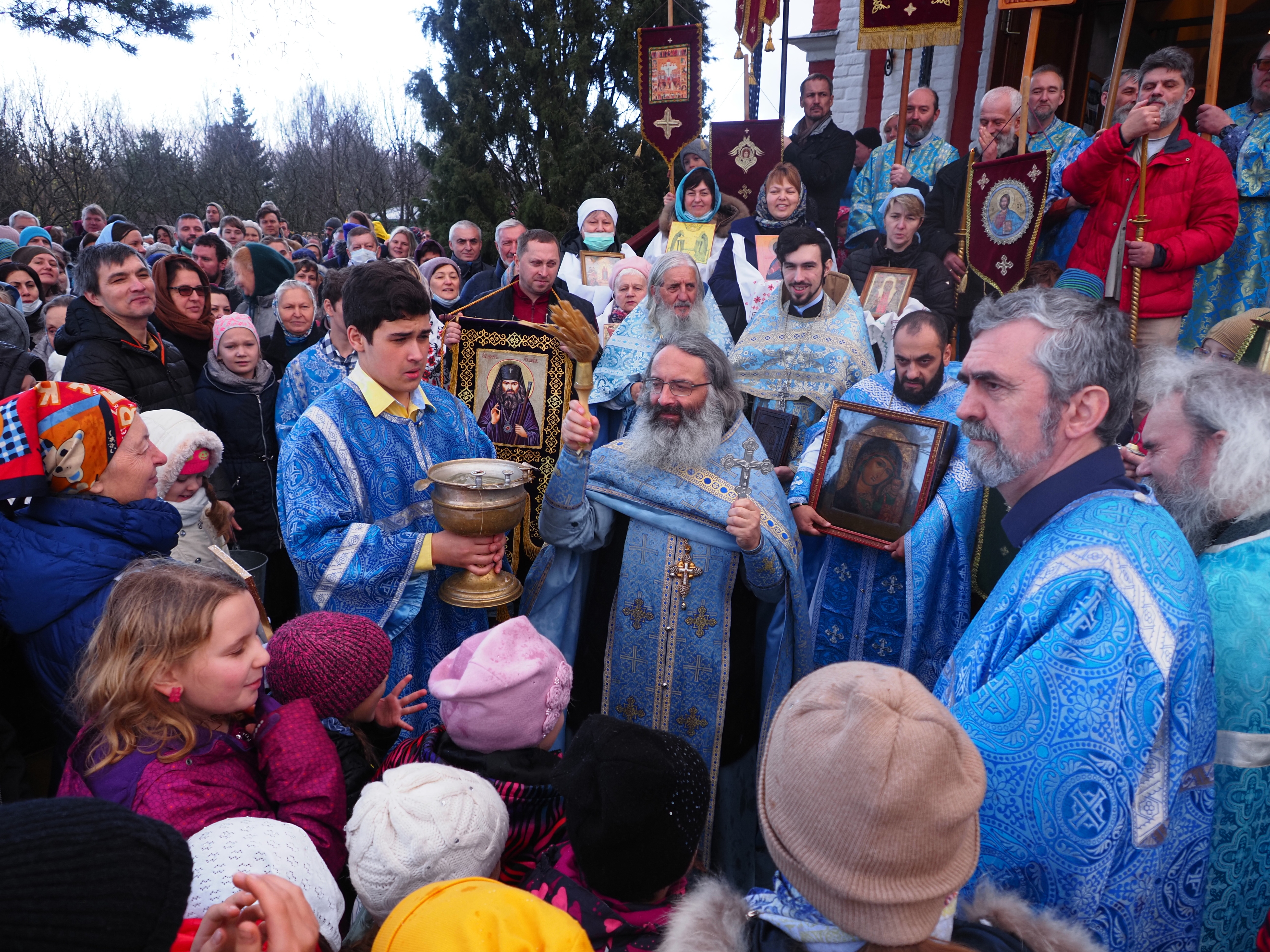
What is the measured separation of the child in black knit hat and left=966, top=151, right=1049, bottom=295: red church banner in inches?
214

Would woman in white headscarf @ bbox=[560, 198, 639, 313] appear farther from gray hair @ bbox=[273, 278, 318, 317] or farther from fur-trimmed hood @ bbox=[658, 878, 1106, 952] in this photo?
fur-trimmed hood @ bbox=[658, 878, 1106, 952]

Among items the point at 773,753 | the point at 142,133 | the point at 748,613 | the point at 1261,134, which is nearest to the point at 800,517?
the point at 748,613

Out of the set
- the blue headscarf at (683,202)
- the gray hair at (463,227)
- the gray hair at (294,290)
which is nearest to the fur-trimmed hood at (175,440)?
the gray hair at (294,290)

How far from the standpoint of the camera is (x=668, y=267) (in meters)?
4.70

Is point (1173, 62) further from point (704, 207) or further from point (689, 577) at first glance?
point (689, 577)

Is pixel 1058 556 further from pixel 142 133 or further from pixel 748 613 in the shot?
pixel 142 133

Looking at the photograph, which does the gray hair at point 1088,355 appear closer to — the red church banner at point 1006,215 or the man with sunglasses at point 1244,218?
the red church banner at point 1006,215

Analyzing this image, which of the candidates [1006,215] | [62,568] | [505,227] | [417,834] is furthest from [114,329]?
[1006,215]

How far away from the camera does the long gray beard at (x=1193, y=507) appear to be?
1895 mm

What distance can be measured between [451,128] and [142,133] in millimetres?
17999

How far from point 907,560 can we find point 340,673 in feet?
7.70

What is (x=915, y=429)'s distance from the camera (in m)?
3.30

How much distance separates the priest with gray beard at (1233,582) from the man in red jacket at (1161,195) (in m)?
3.84

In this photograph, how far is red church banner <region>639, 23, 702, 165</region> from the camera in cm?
864
